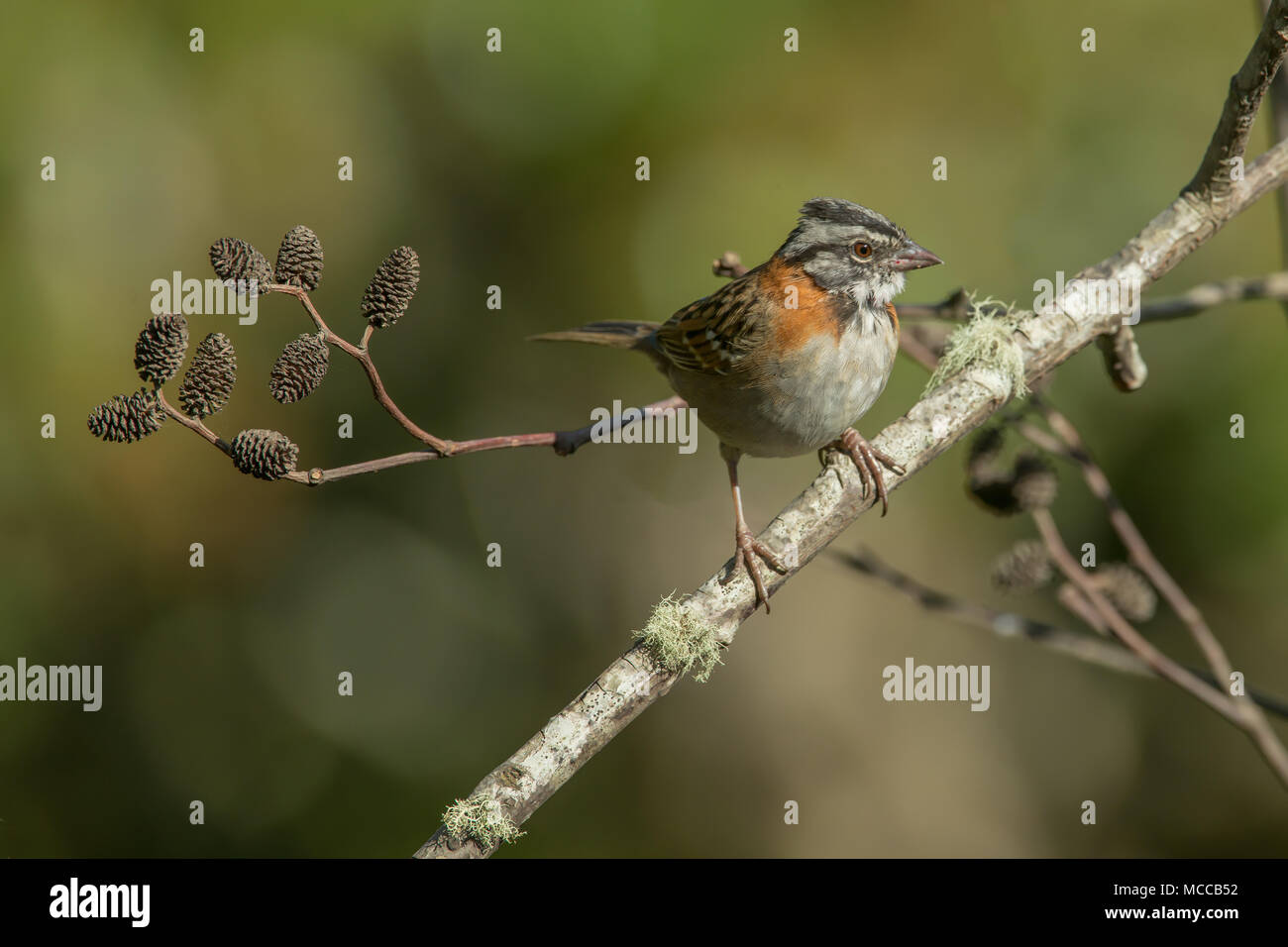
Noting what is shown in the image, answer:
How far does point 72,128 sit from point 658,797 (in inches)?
170

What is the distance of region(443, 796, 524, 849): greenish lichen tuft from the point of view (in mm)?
2158

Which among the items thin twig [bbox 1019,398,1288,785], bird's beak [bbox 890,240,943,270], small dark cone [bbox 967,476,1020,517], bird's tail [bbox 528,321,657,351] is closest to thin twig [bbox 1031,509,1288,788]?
thin twig [bbox 1019,398,1288,785]

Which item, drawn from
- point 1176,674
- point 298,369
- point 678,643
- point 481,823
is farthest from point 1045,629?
point 298,369

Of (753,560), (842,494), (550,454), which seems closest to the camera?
(753,560)

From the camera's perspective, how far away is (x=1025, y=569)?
10.5 feet

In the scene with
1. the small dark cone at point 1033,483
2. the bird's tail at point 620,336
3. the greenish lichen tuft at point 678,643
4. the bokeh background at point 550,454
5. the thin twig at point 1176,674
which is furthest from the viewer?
the bokeh background at point 550,454

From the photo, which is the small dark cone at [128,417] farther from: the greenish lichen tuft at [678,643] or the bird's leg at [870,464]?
the bird's leg at [870,464]

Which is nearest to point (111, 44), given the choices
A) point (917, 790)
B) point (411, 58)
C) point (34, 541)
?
point (411, 58)

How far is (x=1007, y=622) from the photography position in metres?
3.03

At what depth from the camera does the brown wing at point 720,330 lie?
11.2 feet

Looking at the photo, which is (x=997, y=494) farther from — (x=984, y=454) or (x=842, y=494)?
(x=842, y=494)

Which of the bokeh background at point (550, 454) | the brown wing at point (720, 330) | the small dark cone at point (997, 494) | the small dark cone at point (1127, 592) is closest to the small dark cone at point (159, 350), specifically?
the brown wing at point (720, 330)

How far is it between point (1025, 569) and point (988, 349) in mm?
723
